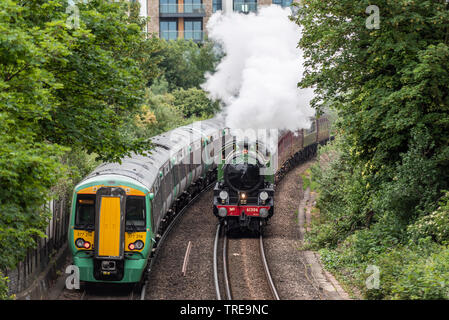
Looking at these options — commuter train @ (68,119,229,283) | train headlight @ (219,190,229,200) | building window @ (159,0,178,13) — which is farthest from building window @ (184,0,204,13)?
commuter train @ (68,119,229,283)

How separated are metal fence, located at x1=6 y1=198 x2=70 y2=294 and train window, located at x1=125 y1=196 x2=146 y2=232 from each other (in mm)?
1950

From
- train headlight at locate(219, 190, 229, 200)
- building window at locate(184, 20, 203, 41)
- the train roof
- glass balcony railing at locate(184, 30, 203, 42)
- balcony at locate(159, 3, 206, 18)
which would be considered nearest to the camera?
the train roof

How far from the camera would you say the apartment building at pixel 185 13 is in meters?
51.3

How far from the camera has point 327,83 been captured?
15531mm

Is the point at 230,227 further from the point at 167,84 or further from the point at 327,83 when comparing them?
the point at 167,84

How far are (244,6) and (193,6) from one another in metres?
5.59

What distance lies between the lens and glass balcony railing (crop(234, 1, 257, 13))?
50.1 metres

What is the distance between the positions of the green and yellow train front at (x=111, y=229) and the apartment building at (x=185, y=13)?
40.8m

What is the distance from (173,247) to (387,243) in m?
6.87

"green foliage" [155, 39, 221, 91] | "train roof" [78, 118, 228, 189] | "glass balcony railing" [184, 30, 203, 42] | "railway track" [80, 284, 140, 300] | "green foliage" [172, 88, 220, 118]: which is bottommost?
"railway track" [80, 284, 140, 300]

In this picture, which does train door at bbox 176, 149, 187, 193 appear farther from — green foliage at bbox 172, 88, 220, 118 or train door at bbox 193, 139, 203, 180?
green foliage at bbox 172, 88, 220, 118

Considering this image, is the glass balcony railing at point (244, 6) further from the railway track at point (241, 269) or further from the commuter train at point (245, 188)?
the railway track at point (241, 269)

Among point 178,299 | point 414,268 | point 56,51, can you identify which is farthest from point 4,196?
point 414,268

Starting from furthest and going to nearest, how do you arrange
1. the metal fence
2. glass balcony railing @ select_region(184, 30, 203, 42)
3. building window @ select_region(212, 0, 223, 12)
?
glass balcony railing @ select_region(184, 30, 203, 42)
building window @ select_region(212, 0, 223, 12)
the metal fence
